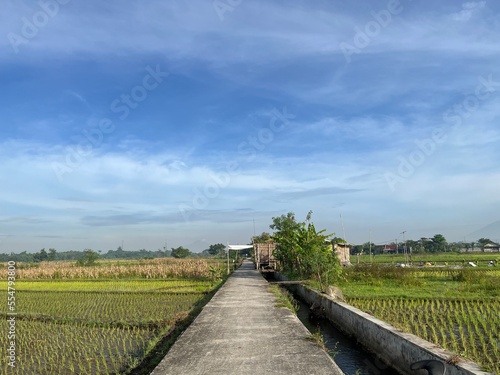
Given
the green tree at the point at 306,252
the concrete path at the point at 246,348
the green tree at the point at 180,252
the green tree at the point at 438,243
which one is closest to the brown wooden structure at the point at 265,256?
the green tree at the point at 306,252

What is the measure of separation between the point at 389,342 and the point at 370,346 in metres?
0.95

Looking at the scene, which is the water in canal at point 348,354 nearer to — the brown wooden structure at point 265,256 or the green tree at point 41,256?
the brown wooden structure at point 265,256

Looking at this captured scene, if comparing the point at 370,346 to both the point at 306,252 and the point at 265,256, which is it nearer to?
the point at 306,252

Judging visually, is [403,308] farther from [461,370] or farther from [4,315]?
[4,315]

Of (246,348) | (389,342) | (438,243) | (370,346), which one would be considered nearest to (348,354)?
(370,346)

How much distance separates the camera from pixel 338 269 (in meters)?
13.6

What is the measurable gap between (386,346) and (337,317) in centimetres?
308

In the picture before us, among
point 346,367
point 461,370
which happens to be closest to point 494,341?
point 346,367

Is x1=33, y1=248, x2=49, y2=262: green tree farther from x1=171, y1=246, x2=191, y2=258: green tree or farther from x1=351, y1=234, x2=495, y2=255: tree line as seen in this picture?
x1=351, y1=234, x2=495, y2=255: tree line

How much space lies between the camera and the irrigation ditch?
188 inches

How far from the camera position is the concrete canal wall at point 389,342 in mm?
4500

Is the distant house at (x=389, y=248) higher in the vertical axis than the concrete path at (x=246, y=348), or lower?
higher

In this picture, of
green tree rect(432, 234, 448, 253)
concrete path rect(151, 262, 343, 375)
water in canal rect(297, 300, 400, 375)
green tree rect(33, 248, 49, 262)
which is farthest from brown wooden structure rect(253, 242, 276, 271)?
green tree rect(33, 248, 49, 262)

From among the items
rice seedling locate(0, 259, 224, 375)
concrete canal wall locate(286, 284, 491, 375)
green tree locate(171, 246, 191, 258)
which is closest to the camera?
concrete canal wall locate(286, 284, 491, 375)
